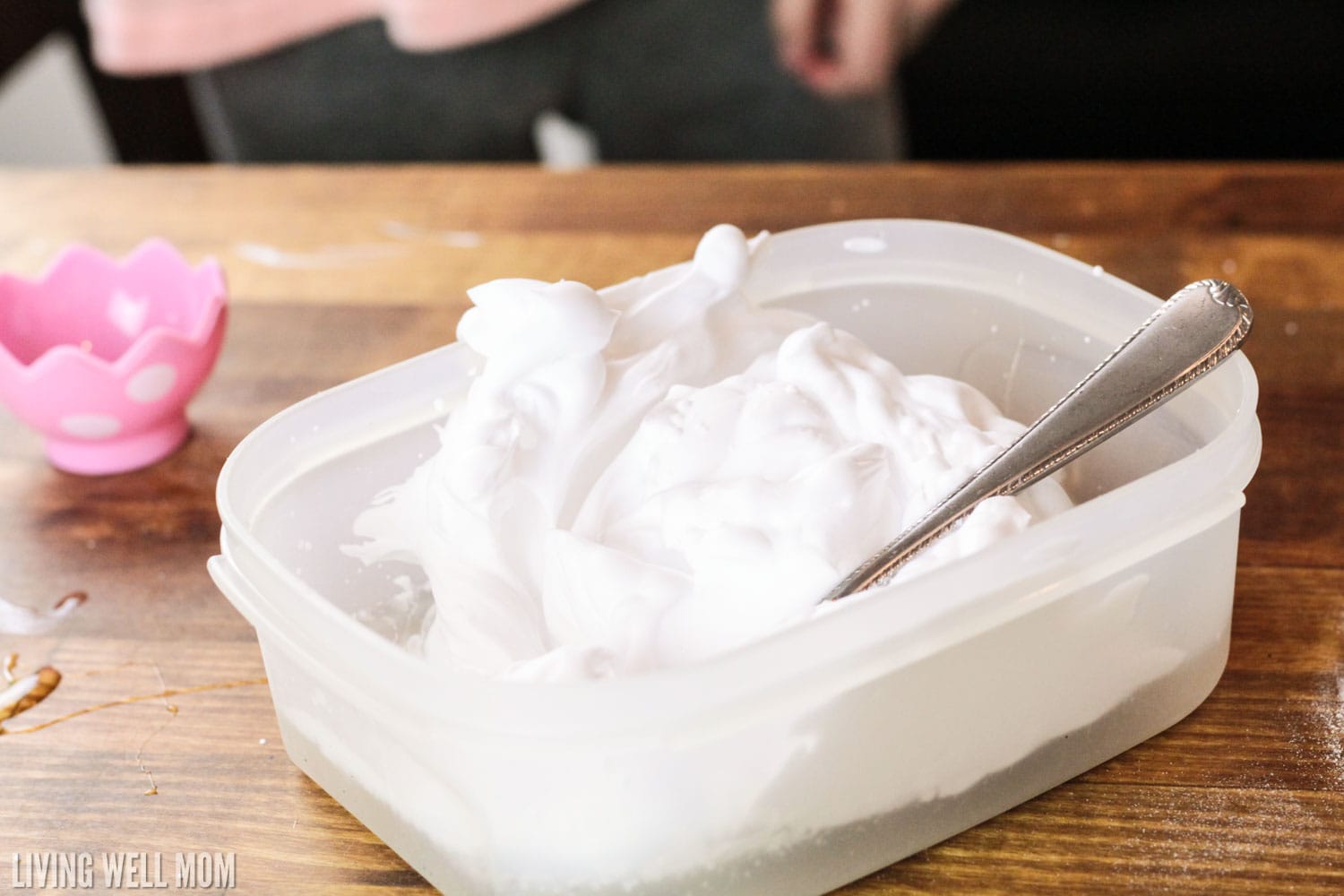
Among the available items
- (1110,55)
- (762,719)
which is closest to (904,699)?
(762,719)

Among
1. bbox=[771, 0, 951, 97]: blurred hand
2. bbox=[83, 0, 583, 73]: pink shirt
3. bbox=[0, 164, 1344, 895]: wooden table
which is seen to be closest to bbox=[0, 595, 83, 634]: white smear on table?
bbox=[0, 164, 1344, 895]: wooden table

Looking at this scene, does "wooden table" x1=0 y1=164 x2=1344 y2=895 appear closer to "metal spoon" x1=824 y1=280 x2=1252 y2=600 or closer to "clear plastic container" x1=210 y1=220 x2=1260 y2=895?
"clear plastic container" x1=210 y1=220 x2=1260 y2=895

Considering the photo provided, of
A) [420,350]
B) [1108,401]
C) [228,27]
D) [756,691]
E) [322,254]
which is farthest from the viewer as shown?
[228,27]

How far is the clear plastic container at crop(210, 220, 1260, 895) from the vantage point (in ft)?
1.65

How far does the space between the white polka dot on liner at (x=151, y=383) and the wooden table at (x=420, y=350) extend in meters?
0.06

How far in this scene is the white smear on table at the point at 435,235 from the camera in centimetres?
115

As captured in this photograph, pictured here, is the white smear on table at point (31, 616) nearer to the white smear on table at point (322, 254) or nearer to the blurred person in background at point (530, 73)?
the white smear on table at point (322, 254)

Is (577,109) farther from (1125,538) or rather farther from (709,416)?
(1125,538)

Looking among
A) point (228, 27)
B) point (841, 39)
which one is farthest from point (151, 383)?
point (841, 39)

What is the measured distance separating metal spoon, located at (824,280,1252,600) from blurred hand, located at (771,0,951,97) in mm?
1026

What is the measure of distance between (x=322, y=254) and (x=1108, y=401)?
723mm

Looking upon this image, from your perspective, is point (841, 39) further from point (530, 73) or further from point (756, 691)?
point (756, 691)

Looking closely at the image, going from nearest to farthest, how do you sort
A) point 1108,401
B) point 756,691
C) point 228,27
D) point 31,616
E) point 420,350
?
point 756,691 → point 1108,401 → point 31,616 → point 420,350 → point 228,27

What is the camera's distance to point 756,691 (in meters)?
0.50
